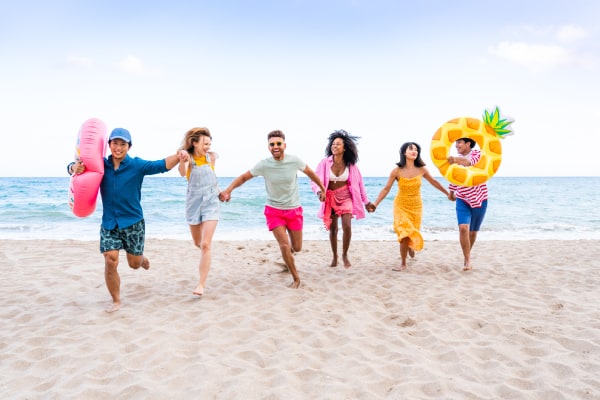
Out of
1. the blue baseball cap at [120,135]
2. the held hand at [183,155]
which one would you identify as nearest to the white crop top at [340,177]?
the held hand at [183,155]

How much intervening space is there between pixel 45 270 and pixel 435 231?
10740 millimetres

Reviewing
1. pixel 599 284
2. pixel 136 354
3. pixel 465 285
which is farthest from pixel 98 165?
pixel 599 284

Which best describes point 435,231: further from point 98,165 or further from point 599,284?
point 98,165

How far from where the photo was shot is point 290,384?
109 inches

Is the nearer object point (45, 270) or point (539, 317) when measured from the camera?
point (539, 317)

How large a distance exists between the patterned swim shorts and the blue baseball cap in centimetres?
94

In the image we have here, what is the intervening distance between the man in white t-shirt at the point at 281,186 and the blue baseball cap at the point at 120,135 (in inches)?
48.7

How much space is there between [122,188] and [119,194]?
0.24ft

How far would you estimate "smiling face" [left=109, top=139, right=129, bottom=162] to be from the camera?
431cm

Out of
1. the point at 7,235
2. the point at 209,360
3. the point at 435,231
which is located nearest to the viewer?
the point at 209,360

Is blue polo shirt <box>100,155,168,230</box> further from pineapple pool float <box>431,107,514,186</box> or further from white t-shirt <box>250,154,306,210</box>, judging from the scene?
pineapple pool float <box>431,107,514,186</box>

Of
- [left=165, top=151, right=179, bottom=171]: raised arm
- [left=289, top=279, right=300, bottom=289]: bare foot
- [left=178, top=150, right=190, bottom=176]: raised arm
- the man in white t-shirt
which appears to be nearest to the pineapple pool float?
the man in white t-shirt

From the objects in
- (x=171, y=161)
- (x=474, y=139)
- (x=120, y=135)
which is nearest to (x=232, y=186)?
(x=171, y=161)

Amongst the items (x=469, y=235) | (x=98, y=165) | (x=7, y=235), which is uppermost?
(x=98, y=165)
